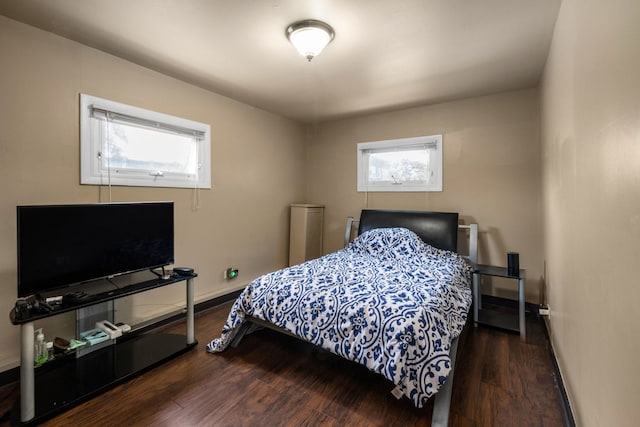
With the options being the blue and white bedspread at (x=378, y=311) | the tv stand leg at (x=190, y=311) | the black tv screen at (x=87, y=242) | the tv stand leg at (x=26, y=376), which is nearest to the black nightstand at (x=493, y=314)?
the blue and white bedspread at (x=378, y=311)

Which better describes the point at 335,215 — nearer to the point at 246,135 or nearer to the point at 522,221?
the point at 246,135

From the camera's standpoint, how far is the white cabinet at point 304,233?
4062 mm

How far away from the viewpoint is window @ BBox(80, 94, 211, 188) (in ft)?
7.35

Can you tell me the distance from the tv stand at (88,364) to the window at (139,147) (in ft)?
3.17

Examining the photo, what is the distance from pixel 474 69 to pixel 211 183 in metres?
2.86

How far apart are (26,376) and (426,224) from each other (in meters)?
3.45

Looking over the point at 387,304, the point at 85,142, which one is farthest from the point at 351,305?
the point at 85,142

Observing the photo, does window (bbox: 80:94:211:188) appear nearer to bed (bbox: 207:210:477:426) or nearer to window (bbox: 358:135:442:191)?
bed (bbox: 207:210:477:426)

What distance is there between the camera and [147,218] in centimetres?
229

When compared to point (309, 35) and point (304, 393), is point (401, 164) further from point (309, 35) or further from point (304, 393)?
point (304, 393)

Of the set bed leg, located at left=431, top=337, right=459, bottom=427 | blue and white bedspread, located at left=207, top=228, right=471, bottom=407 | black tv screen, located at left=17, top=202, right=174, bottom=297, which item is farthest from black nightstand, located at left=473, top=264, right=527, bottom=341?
black tv screen, located at left=17, top=202, right=174, bottom=297

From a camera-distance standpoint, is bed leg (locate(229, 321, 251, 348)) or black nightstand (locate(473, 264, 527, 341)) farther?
black nightstand (locate(473, 264, 527, 341))

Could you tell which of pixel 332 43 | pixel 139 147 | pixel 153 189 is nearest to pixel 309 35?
pixel 332 43

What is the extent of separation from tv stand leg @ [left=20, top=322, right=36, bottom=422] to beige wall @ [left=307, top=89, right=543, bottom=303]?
137 inches
